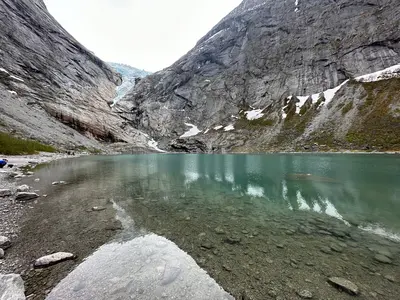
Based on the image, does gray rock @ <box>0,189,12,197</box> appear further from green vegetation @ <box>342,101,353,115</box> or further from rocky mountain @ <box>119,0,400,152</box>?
green vegetation @ <box>342,101,353,115</box>

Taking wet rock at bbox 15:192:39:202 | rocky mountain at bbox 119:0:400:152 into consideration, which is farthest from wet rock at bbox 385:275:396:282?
rocky mountain at bbox 119:0:400:152

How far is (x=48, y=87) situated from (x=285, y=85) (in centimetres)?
13443

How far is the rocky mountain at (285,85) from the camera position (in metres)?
92.8

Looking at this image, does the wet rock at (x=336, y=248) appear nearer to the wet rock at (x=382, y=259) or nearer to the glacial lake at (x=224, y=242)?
the glacial lake at (x=224, y=242)

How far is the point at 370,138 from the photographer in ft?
254

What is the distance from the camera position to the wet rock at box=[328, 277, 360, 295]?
6.32 metres

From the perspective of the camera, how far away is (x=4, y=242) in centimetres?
830

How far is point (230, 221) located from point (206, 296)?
269 inches

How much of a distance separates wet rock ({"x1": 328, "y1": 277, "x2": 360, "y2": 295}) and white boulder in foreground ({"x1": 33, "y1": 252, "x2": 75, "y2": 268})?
9394mm

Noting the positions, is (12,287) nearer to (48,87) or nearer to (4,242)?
(4,242)

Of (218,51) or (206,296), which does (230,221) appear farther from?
(218,51)

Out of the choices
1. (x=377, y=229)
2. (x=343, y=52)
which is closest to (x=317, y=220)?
(x=377, y=229)

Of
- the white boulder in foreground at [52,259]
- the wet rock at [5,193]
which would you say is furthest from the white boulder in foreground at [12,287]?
the wet rock at [5,193]

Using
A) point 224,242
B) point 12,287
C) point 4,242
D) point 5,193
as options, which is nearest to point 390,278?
point 224,242
